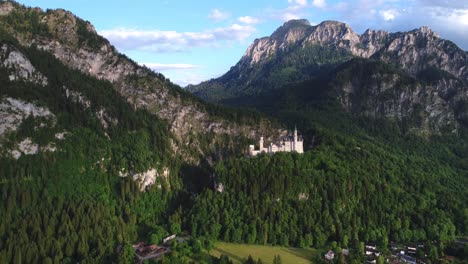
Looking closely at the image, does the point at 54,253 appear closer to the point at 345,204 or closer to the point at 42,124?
the point at 42,124

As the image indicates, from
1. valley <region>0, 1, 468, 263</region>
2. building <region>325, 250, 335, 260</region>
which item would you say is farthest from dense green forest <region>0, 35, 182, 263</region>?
building <region>325, 250, 335, 260</region>

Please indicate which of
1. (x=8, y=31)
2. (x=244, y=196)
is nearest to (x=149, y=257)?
(x=244, y=196)

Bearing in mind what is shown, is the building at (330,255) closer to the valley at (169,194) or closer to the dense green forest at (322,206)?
the valley at (169,194)

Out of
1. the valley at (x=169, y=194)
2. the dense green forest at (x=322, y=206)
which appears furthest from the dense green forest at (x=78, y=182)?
the dense green forest at (x=322, y=206)

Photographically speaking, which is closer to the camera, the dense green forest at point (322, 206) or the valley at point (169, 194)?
the valley at point (169, 194)

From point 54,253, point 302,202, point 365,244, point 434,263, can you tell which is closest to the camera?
point 54,253

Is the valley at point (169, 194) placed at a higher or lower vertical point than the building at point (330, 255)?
higher

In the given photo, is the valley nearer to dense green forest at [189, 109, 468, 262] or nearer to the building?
dense green forest at [189, 109, 468, 262]

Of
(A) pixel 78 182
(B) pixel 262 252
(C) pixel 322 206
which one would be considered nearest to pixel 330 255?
(B) pixel 262 252
